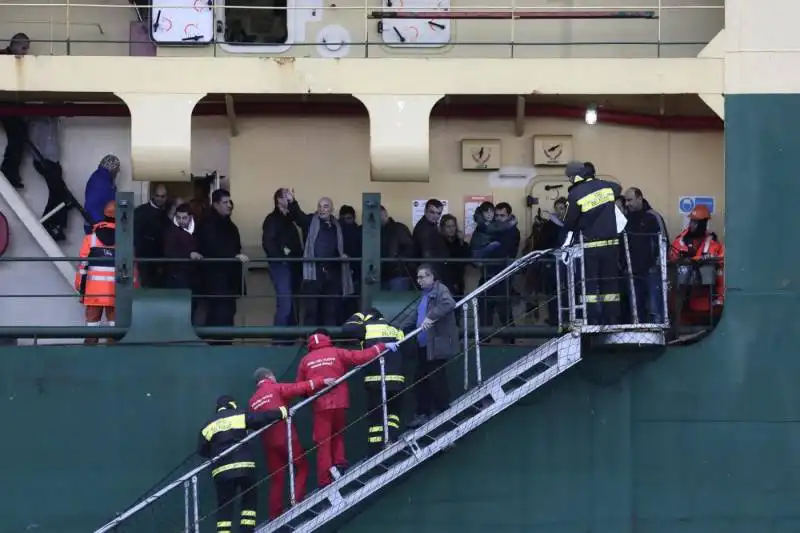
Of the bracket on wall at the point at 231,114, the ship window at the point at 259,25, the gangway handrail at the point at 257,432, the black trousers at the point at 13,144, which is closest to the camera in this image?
the gangway handrail at the point at 257,432

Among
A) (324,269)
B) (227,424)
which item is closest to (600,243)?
(324,269)

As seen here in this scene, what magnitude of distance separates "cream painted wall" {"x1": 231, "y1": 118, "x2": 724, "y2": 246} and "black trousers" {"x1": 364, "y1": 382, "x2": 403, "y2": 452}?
8.65 ft

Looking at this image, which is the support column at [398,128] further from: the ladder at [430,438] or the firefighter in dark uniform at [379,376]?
the ladder at [430,438]

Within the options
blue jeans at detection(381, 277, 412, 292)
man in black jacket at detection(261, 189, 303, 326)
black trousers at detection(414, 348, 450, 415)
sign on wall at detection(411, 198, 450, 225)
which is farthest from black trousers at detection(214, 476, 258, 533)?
sign on wall at detection(411, 198, 450, 225)

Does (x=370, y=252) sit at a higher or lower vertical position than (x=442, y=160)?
lower

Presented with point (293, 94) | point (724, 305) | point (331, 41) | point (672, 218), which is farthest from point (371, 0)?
point (724, 305)

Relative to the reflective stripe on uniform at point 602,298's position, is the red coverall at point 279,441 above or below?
below

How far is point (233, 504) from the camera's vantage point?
37.2 feet

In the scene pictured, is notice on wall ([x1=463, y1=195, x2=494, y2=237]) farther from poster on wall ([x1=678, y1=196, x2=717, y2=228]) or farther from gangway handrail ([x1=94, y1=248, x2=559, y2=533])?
gangway handrail ([x1=94, y1=248, x2=559, y2=533])

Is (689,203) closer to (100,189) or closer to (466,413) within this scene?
(466,413)

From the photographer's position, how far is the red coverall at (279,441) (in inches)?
444

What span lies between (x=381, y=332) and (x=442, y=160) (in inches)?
111

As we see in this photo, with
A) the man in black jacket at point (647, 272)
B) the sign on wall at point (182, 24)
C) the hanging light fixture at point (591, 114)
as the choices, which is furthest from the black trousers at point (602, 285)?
the sign on wall at point (182, 24)

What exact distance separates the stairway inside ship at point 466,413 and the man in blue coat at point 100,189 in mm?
3546
